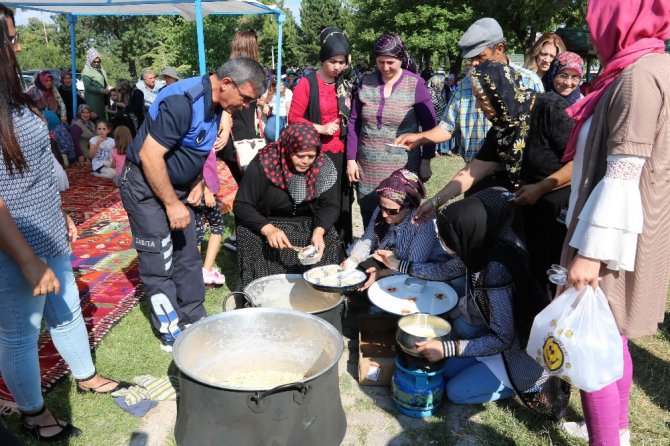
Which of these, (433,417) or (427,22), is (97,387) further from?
(427,22)

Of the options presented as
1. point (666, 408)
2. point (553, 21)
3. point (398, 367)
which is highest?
point (553, 21)

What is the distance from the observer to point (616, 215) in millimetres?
1477

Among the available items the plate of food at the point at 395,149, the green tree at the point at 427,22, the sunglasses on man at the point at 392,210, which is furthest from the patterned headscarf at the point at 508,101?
the green tree at the point at 427,22

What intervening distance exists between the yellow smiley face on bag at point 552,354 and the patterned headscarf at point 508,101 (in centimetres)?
132

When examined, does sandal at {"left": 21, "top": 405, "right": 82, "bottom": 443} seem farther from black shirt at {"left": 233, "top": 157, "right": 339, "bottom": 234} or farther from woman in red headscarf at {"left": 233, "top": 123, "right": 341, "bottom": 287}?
black shirt at {"left": 233, "top": 157, "right": 339, "bottom": 234}

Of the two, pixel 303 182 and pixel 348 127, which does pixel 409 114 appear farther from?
pixel 303 182

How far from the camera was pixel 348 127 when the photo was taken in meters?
3.79

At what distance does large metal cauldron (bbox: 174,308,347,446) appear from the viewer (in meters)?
1.60

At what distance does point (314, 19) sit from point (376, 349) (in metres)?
61.2

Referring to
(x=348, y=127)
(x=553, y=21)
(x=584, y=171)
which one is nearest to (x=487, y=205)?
(x=584, y=171)

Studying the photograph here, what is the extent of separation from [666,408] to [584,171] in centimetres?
158

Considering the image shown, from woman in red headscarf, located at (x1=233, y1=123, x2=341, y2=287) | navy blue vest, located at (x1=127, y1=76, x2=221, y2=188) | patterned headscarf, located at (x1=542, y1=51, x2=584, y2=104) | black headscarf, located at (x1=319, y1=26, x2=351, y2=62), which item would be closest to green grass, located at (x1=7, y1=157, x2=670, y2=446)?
woman in red headscarf, located at (x1=233, y1=123, x2=341, y2=287)

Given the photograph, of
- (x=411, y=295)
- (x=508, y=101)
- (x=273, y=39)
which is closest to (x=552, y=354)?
(x=411, y=295)

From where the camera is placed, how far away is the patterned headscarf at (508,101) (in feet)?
8.59
